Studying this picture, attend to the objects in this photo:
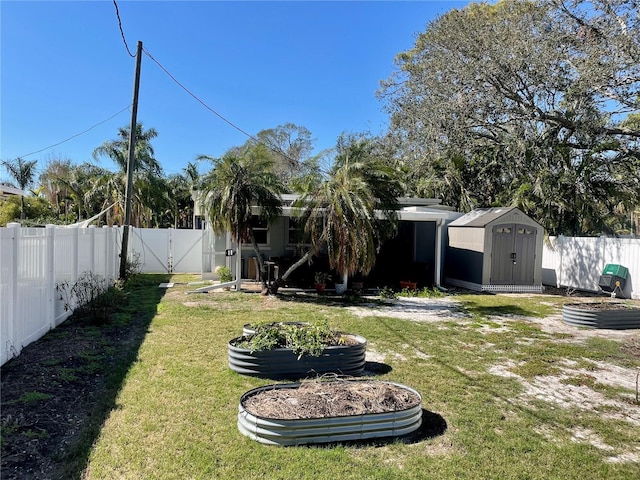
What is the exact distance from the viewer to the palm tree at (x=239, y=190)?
10.6m

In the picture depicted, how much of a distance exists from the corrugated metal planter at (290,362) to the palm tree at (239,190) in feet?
19.6

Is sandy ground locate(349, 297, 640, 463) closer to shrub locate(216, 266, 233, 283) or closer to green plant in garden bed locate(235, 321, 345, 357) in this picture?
green plant in garden bed locate(235, 321, 345, 357)

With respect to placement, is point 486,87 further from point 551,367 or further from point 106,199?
point 106,199

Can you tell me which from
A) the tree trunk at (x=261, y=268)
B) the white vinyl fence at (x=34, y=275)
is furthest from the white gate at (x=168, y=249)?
the white vinyl fence at (x=34, y=275)

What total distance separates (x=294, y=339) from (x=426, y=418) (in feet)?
5.76

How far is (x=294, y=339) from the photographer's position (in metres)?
5.06

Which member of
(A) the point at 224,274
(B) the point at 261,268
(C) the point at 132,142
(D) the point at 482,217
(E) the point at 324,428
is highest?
(C) the point at 132,142

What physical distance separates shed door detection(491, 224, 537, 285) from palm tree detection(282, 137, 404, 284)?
4509 millimetres

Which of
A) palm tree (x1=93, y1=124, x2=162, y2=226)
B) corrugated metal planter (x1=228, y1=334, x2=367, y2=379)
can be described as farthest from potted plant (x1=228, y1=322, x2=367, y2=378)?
palm tree (x1=93, y1=124, x2=162, y2=226)

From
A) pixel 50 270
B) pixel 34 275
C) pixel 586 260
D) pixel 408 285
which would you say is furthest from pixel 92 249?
pixel 586 260

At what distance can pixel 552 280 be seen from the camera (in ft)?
49.1

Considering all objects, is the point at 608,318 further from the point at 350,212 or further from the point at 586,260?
the point at 586,260

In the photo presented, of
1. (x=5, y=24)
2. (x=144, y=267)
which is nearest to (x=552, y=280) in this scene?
(x=144, y=267)

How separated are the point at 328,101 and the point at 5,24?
21719 mm
